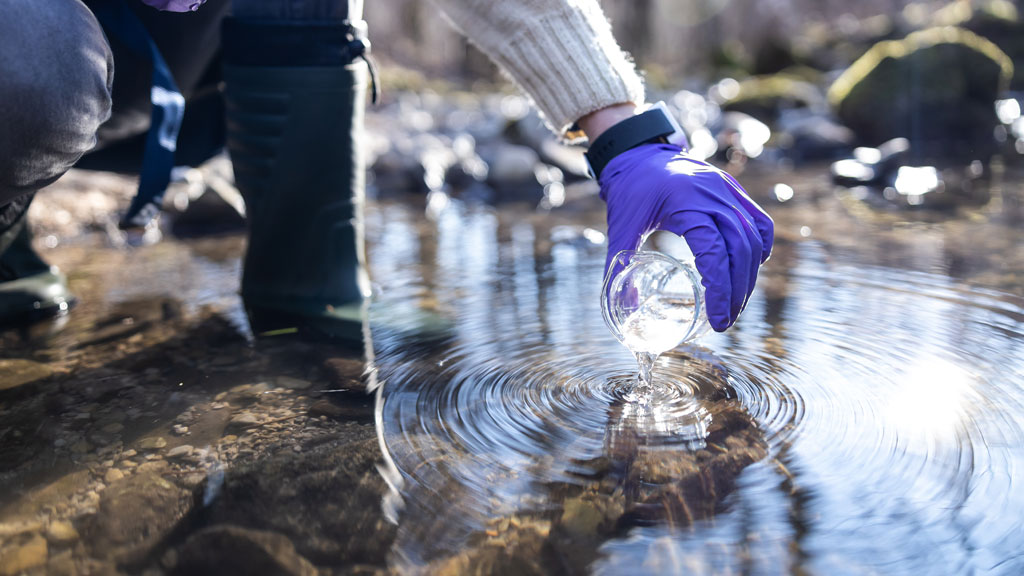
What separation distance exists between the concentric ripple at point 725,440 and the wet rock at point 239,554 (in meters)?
0.17

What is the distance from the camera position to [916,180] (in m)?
5.29

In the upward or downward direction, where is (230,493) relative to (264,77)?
downward

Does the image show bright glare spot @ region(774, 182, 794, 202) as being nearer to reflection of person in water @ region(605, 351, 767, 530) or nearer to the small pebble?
reflection of person in water @ region(605, 351, 767, 530)

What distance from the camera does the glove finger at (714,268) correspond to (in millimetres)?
1576

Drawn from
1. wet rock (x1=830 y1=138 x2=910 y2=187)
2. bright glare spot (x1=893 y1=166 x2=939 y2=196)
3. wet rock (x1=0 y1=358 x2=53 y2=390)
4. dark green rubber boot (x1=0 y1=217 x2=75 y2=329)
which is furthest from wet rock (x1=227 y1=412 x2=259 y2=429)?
wet rock (x1=830 y1=138 x2=910 y2=187)

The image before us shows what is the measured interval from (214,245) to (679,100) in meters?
10.1

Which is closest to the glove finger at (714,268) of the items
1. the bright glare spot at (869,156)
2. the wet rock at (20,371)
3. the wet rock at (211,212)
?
the wet rock at (20,371)

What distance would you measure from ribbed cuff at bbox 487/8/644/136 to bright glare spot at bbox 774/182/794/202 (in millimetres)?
3231

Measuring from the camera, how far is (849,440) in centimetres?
155

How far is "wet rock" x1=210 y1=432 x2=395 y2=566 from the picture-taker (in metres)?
1.26

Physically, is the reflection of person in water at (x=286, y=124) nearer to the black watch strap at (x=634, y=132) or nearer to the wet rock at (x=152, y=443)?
the black watch strap at (x=634, y=132)

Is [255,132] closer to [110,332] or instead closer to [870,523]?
[110,332]

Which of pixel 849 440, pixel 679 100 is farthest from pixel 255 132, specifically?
pixel 679 100

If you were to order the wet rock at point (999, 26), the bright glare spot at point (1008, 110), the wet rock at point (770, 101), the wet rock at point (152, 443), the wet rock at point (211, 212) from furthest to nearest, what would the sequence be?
the wet rock at point (999, 26), the wet rock at point (770, 101), the bright glare spot at point (1008, 110), the wet rock at point (211, 212), the wet rock at point (152, 443)
